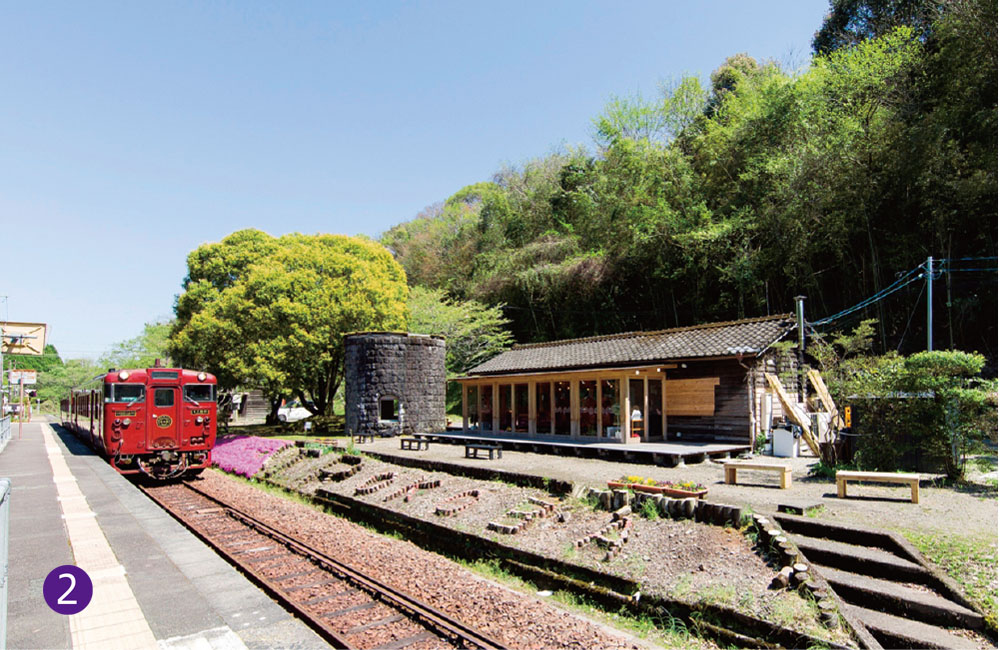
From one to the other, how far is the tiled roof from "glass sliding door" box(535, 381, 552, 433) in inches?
23.4

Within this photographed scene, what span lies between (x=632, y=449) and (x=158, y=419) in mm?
10873

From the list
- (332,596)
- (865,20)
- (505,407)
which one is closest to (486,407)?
(505,407)

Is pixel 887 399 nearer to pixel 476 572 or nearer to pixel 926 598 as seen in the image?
pixel 926 598

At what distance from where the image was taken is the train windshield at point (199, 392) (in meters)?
13.8

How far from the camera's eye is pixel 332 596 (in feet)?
22.0

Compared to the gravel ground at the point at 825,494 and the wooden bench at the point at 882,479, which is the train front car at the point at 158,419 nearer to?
the gravel ground at the point at 825,494

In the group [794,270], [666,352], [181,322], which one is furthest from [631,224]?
[181,322]

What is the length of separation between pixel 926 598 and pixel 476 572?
5.31 m

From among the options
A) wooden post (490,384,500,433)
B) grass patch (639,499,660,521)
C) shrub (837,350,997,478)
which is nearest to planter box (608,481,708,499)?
grass patch (639,499,660,521)

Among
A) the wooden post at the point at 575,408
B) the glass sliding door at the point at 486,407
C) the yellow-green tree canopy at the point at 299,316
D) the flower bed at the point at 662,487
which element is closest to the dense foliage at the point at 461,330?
the yellow-green tree canopy at the point at 299,316

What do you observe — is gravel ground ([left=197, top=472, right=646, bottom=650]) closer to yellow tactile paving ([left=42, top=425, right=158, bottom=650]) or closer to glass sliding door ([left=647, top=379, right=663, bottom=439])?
yellow tactile paving ([left=42, top=425, right=158, bottom=650])

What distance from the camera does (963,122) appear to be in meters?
15.7

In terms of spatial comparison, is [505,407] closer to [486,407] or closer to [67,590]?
[486,407]

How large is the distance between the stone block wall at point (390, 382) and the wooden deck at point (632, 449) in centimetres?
571
